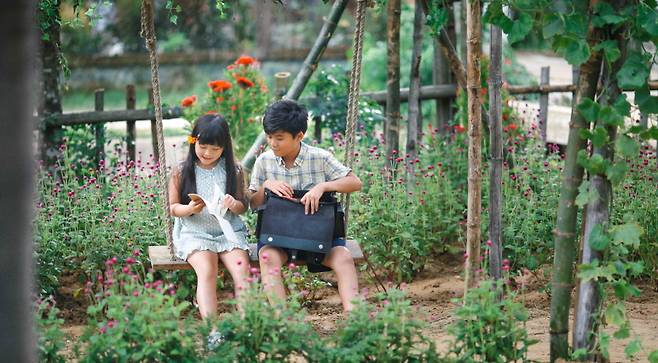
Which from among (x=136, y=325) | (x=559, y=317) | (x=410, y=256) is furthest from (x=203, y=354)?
(x=410, y=256)

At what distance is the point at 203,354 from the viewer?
370 cm

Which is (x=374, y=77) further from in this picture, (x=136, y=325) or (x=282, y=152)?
(x=136, y=325)

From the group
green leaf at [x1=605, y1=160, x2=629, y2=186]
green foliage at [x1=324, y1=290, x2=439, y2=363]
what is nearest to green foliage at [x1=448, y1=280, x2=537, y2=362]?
green foliage at [x1=324, y1=290, x2=439, y2=363]

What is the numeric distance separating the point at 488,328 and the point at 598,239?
1.73 feet

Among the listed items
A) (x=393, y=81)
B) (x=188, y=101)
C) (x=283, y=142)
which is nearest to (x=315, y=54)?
(x=393, y=81)

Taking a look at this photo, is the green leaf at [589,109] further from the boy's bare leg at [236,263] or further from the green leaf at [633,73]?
the boy's bare leg at [236,263]

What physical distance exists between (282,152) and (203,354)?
1291 mm

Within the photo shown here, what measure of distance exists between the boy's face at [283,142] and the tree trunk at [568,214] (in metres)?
1.33

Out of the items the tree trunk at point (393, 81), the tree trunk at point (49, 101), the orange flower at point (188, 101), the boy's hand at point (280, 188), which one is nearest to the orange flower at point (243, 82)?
the orange flower at point (188, 101)

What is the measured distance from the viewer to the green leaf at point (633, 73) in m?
3.65

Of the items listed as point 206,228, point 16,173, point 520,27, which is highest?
point 520,27

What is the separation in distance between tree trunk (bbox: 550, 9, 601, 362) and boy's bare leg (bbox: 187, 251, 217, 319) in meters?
1.51

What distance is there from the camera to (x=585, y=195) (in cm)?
374

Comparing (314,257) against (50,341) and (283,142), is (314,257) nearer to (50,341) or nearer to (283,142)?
(283,142)
